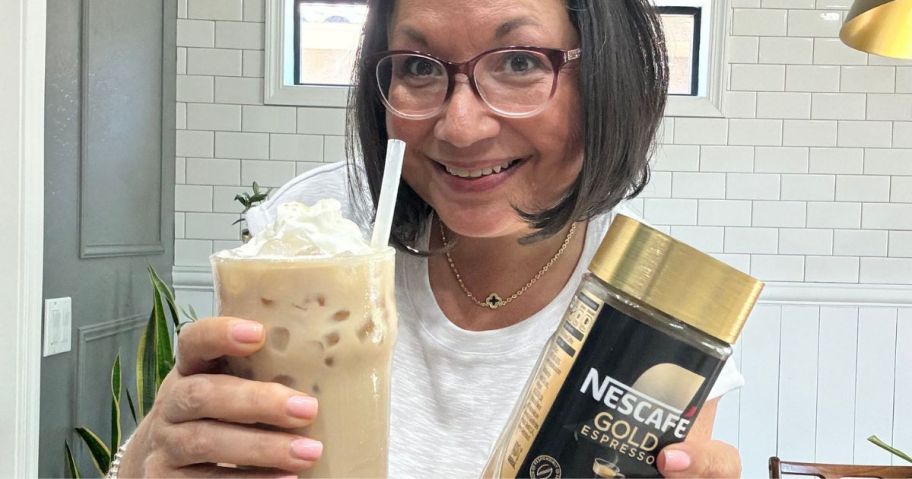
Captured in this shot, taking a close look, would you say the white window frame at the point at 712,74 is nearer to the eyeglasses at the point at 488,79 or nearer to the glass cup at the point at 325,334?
the eyeglasses at the point at 488,79

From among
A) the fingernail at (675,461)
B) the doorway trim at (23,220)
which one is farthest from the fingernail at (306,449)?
the doorway trim at (23,220)

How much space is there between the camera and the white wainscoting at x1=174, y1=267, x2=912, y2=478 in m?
2.48

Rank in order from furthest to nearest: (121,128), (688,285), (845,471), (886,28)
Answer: (121,128), (845,471), (886,28), (688,285)

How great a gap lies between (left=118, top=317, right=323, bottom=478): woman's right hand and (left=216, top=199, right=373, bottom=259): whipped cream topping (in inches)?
2.2

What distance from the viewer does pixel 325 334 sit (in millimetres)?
470

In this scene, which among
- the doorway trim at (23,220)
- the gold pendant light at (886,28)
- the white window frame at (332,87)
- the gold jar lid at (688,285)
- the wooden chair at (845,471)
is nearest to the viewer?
the gold jar lid at (688,285)

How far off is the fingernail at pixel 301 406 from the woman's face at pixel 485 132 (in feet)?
1.34

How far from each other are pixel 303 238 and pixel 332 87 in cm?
211

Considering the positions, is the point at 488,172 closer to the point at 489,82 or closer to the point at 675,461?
the point at 489,82

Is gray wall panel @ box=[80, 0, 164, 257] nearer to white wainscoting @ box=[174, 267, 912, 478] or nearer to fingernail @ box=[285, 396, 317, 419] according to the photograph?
white wainscoting @ box=[174, 267, 912, 478]

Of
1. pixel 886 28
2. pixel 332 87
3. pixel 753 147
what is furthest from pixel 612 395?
pixel 753 147

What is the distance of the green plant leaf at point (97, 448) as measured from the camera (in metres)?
1.81

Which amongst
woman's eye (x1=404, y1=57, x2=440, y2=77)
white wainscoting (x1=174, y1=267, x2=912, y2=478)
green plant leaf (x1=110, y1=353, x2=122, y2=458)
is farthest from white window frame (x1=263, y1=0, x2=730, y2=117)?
woman's eye (x1=404, y1=57, x2=440, y2=77)

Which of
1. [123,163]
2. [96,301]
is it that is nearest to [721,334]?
[96,301]
